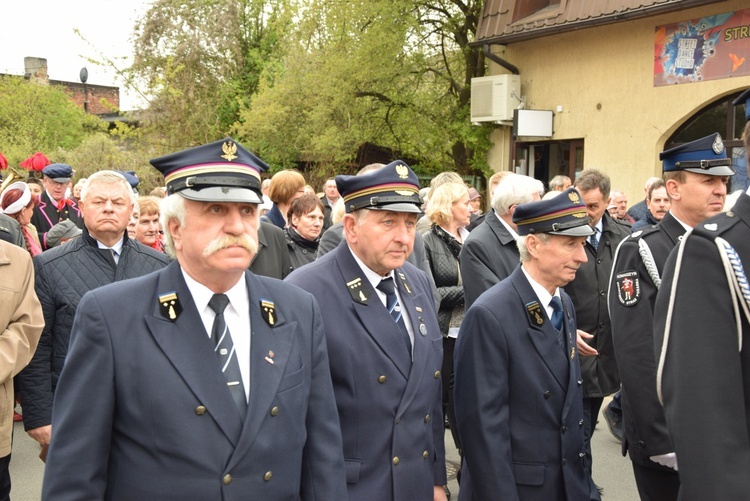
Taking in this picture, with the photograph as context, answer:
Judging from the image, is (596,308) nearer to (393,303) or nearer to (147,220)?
(393,303)

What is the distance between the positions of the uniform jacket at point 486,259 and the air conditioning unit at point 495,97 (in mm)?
12357

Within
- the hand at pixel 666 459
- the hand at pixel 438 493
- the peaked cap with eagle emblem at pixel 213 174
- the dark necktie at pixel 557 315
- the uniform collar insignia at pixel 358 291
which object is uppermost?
the peaked cap with eagle emblem at pixel 213 174

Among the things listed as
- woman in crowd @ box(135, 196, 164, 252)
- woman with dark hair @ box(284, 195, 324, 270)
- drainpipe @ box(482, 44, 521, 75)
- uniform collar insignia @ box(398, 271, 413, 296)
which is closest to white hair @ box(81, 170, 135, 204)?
woman in crowd @ box(135, 196, 164, 252)

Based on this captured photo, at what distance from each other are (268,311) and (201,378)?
0.34 m

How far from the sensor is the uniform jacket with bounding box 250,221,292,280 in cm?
612

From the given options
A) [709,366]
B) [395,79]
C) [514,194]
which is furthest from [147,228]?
[395,79]

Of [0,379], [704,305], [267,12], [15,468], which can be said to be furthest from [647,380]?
[267,12]

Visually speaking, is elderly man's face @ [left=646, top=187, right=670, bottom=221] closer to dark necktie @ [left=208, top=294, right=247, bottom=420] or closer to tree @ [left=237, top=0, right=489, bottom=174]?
dark necktie @ [left=208, top=294, right=247, bottom=420]

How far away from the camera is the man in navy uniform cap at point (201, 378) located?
Answer: 7.17 feet

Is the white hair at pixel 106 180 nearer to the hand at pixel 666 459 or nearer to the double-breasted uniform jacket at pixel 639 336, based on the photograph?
the double-breasted uniform jacket at pixel 639 336

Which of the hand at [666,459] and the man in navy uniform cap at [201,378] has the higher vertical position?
the man in navy uniform cap at [201,378]

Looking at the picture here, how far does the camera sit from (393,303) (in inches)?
130

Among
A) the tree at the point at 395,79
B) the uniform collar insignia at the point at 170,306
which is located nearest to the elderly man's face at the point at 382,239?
the uniform collar insignia at the point at 170,306

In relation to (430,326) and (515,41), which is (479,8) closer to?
(515,41)
